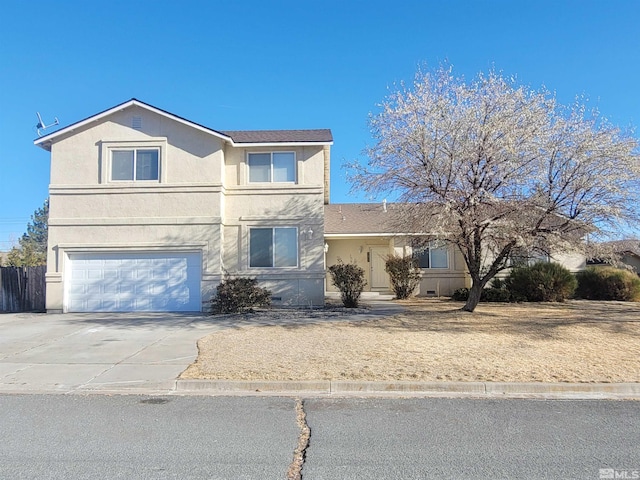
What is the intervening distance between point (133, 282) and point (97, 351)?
6451 millimetres

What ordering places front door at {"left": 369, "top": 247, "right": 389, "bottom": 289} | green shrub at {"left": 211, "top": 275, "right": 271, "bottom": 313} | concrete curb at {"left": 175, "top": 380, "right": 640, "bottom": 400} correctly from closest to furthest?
1. concrete curb at {"left": 175, "top": 380, "right": 640, "bottom": 400}
2. green shrub at {"left": 211, "top": 275, "right": 271, "bottom": 313}
3. front door at {"left": 369, "top": 247, "right": 389, "bottom": 289}

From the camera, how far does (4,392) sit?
23.2 feet

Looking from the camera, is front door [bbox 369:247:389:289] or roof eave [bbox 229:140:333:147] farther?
front door [bbox 369:247:389:289]

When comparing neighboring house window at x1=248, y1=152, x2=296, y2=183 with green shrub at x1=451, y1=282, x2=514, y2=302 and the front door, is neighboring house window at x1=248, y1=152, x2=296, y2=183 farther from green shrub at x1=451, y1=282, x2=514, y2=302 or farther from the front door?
the front door

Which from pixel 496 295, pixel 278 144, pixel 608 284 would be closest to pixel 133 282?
pixel 278 144

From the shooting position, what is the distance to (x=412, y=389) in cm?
708

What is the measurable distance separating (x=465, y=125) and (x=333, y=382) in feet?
26.1

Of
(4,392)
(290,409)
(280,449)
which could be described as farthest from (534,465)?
(4,392)

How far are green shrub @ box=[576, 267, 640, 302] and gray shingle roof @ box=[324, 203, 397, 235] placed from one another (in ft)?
28.3

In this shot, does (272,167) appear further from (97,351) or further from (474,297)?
(97,351)

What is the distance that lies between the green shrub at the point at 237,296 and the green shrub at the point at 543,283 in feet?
33.0

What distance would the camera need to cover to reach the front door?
77.8 ft

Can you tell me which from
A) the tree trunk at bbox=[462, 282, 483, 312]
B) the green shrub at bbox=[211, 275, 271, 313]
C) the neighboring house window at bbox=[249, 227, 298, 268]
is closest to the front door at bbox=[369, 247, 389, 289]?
the neighboring house window at bbox=[249, 227, 298, 268]

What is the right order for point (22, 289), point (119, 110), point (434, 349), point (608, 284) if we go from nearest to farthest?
point (434, 349)
point (119, 110)
point (22, 289)
point (608, 284)
